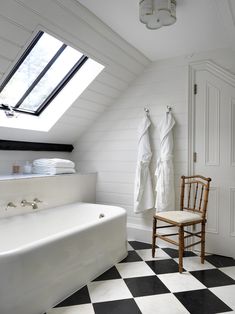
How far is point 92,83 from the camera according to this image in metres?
3.04

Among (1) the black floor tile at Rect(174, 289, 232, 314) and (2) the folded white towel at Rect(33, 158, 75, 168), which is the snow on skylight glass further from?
(1) the black floor tile at Rect(174, 289, 232, 314)

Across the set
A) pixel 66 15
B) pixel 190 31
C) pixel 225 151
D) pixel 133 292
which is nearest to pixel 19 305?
pixel 133 292

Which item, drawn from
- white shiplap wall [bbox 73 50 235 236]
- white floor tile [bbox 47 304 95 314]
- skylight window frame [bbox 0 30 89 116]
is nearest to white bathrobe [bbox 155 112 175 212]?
white shiplap wall [bbox 73 50 235 236]

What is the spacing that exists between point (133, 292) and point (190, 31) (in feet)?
7.65

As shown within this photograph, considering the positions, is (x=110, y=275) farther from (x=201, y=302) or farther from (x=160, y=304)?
(x=201, y=302)

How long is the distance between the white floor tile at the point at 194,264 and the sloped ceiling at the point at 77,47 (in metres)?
2.03

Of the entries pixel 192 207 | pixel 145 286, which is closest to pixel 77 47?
pixel 192 207

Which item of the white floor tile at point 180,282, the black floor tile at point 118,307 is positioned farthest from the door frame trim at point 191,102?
the black floor tile at point 118,307

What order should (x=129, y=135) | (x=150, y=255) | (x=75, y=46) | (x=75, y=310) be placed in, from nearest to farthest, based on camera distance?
(x=75, y=310) < (x=75, y=46) < (x=150, y=255) < (x=129, y=135)

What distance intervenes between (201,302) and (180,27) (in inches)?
90.0

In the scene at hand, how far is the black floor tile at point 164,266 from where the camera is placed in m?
2.48

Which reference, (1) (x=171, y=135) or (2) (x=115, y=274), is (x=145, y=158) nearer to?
(1) (x=171, y=135)

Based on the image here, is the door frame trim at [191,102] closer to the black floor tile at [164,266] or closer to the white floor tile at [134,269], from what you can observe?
the black floor tile at [164,266]

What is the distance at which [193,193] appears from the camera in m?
3.01
